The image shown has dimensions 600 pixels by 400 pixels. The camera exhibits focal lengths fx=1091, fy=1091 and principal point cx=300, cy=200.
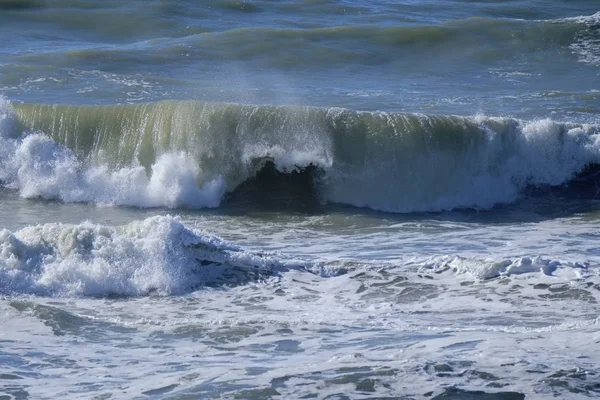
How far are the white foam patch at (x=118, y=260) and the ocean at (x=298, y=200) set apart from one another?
0.02 m

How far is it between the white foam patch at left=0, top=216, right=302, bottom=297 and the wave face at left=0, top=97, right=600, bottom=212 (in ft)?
11.4

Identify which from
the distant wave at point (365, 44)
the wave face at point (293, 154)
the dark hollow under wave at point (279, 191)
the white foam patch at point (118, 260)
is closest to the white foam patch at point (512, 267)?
the white foam patch at point (118, 260)

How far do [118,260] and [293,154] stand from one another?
16.0 ft

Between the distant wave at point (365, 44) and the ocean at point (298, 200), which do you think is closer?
the ocean at point (298, 200)

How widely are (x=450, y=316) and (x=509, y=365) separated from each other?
164 cm

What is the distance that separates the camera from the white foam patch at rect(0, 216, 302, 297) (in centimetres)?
1026

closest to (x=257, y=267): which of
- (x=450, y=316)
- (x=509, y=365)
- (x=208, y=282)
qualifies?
(x=208, y=282)

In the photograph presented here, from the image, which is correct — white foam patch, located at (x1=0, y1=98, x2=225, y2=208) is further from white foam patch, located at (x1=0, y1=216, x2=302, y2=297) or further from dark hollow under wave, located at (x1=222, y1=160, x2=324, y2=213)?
white foam patch, located at (x1=0, y1=216, x2=302, y2=297)

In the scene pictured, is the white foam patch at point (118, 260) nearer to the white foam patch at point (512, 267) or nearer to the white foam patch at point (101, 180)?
the white foam patch at point (512, 267)

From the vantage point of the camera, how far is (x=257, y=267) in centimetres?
1084

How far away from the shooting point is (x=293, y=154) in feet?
49.5

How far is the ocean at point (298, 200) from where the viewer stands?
314 inches

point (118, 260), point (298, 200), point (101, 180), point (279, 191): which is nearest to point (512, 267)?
point (118, 260)

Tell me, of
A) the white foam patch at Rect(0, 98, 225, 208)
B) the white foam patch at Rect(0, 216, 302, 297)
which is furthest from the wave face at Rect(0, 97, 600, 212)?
the white foam patch at Rect(0, 216, 302, 297)
